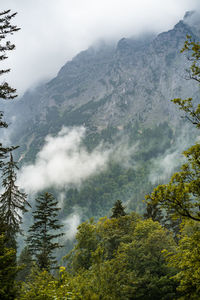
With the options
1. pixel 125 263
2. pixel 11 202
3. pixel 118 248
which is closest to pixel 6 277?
pixel 125 263

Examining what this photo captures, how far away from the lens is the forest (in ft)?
31.9

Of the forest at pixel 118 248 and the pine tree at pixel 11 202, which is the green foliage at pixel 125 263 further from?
the pine tree at pixel 11 202

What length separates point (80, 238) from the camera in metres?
30.7

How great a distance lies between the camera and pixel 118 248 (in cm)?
2292

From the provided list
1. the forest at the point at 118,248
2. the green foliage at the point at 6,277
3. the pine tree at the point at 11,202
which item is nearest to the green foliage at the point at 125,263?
the forest at the point at 118,248

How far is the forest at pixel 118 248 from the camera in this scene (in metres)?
9.73

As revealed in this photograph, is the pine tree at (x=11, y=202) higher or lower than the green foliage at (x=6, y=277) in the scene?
higher

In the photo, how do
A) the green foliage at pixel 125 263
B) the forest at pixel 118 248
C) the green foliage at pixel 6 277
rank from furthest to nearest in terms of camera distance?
the green foliage at pixel 125 263 → the forest at pixel 118 248 → the green foliage at pixel 6 277

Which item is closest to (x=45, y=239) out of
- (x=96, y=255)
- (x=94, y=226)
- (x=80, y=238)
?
(x=80, y=238)

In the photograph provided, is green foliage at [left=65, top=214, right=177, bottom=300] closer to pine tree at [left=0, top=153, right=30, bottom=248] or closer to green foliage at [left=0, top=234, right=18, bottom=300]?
green foliage at [left=0, top=234, right=18, bottom=300]

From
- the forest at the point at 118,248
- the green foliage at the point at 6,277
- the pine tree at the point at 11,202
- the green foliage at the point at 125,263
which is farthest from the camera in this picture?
the pine tree at the point at 11,202

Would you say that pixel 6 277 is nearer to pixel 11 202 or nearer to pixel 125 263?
pixel 125 263

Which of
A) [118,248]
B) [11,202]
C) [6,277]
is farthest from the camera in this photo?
[118,248]

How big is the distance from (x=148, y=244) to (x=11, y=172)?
1697 cm
